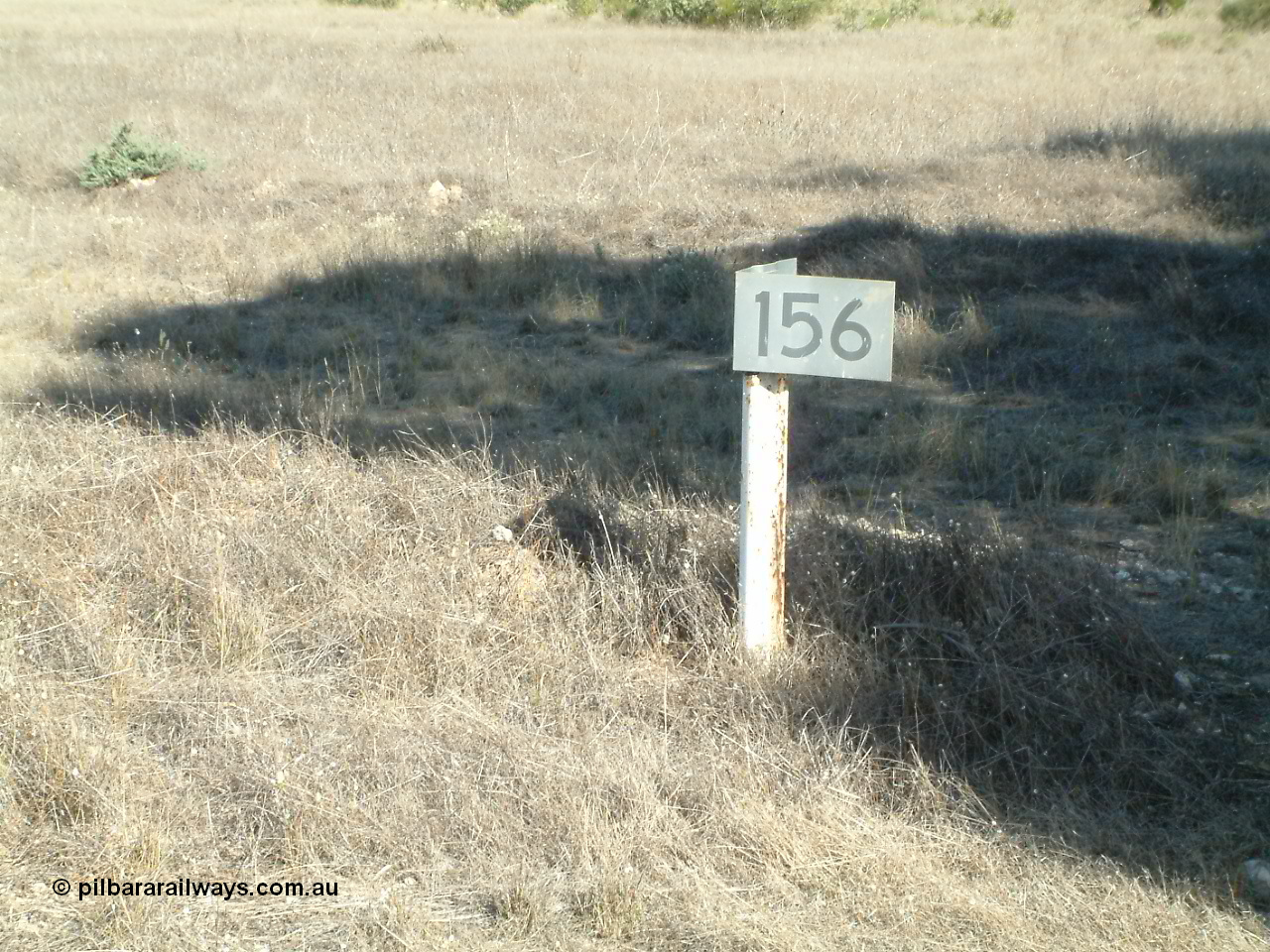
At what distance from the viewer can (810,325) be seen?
140 inches

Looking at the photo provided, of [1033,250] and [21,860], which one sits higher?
[1033,250]

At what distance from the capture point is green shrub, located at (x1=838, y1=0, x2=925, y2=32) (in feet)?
90.6

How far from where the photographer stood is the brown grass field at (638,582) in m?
2.91

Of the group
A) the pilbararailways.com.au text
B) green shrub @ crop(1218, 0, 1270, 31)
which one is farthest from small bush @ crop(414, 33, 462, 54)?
the pilbararailways.com.au text

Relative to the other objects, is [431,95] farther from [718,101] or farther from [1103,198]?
[1103,198]

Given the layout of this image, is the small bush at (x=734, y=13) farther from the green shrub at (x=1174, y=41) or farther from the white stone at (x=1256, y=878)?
the white stone at (x=1256, y=878)

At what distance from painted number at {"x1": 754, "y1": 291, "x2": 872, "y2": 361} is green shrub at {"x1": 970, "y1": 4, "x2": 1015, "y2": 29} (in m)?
26.8

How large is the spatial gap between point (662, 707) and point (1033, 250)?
6673 millimetres

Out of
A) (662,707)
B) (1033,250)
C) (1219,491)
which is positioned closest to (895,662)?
(662,707)

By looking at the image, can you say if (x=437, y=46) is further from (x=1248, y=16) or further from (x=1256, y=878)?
(x=1256, y=878)

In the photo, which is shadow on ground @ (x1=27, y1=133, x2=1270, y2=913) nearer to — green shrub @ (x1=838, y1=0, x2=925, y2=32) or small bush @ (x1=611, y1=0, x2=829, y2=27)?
small bush @ (x1=611, y1=0, x2=829, y2=27)

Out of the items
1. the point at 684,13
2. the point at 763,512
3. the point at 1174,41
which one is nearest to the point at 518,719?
the point at 763,512

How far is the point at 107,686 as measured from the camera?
12.2 feet

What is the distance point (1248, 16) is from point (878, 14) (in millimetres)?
8261
